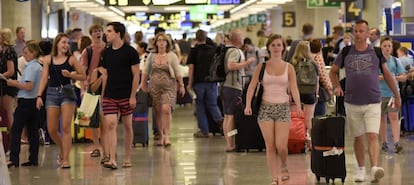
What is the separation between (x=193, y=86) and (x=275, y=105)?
636cm

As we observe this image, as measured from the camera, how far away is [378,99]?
10.8 meters

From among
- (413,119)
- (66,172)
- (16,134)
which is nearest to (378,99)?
(66,172)

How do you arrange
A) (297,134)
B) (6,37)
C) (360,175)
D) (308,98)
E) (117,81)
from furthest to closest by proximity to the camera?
(308,98) → (297,134) → (6,37) → (117,81) → (360,175)

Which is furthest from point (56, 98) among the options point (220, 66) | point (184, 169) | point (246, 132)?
point (220, 66)

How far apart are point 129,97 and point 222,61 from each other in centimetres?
294

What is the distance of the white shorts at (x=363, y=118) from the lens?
35.3 feet

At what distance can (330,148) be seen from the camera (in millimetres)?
10836

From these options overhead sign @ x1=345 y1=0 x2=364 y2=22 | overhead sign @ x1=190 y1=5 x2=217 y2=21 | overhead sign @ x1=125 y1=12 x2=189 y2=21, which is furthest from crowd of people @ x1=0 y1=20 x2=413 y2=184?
overhead sign @ x1=125 y1=12 x2=189 y2=21

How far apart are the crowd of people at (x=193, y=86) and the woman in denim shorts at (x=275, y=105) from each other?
1 centimetres

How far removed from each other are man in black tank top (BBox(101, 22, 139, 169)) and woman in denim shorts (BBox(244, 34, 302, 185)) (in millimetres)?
2207

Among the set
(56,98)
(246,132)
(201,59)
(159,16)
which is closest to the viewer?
(56,98)

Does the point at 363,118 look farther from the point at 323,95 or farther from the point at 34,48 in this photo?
the point at 34,48

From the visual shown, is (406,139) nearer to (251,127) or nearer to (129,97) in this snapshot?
(251,127)

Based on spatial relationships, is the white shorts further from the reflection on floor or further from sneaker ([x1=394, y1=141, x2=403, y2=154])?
sneaker ([x1=394, y1=141, x2=403, y2=154])
